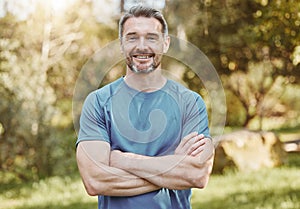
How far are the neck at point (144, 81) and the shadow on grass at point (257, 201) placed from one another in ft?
16.6

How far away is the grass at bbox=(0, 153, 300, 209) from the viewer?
721 cm

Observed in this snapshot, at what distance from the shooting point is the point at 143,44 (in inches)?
81.0

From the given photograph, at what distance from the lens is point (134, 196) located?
2176 mm

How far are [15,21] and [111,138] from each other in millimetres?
8713

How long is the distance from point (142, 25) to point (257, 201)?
18.4ft

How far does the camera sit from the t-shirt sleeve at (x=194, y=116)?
2191mm

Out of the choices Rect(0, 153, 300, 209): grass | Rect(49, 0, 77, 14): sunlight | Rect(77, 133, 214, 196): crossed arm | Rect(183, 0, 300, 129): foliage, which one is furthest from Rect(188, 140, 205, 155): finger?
Rect(49, 0, 77, 14): sunlight

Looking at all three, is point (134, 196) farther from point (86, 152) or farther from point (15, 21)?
point (15, 21)

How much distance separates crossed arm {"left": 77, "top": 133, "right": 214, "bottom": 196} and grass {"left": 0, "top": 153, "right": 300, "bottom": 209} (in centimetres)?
491

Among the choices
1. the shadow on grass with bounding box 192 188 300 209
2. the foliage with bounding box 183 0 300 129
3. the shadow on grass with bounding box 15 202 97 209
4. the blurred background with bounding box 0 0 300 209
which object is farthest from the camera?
the blurred background with bounding box 0 0 300 209

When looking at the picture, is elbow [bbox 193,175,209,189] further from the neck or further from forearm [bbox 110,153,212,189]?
the neck

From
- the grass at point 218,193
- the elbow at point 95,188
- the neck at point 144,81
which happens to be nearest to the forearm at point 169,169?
the elbow at point 95,188

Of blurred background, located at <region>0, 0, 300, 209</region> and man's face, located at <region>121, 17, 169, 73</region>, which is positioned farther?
blurred background, located at <region>0, 0, 300, 209</region>

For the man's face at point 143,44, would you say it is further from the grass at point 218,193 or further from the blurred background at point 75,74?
the grass at point 218,193
